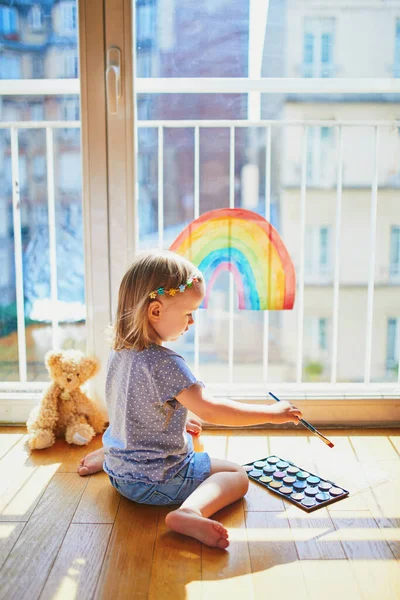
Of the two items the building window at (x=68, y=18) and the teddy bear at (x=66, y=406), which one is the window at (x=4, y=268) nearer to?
the teddy bear at (x=66, y=406)

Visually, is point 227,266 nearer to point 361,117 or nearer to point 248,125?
point 248,125

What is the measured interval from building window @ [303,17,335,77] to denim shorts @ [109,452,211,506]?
4.48 feet

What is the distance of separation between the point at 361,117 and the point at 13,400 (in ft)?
5.19

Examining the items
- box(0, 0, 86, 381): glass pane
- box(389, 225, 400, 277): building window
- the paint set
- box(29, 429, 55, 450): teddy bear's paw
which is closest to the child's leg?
the paint set

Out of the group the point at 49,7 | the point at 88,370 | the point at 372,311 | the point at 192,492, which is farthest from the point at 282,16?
the point at 192,492

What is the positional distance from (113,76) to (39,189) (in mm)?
526

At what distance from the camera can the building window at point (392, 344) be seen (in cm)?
240

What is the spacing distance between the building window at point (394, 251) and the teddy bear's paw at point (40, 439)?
56.2 inches

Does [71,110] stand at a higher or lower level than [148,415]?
higher

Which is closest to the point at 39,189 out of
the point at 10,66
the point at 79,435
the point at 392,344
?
the point at 10,66

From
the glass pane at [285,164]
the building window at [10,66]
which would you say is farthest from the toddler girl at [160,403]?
the building window at [10,66]

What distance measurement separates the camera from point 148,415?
150 cm

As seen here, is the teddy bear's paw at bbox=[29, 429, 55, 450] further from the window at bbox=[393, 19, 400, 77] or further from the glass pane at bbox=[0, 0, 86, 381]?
the window at bbox=[393, 19, 400, 77]

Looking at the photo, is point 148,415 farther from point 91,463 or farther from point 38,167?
point 38,167
